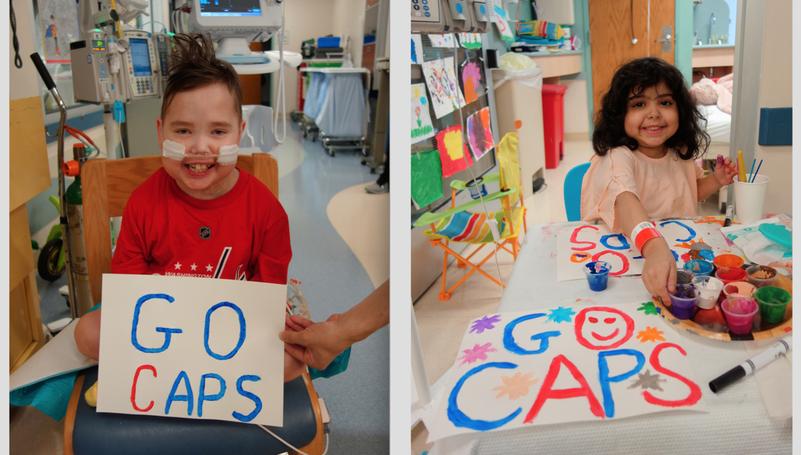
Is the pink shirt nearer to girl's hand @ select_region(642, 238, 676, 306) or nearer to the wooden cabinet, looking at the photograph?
girl's hand @ select_region(642, 238, 676, 306)

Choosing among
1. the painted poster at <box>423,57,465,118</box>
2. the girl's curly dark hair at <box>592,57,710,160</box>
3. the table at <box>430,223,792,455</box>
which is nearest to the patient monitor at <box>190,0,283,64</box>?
the painted poster at <box>423,57,465,118</box>

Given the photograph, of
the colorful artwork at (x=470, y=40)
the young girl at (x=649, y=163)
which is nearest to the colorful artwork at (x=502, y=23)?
the colorful artwork at (x=470, y=40)


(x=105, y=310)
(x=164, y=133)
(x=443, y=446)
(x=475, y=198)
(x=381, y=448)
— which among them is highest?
(x=164, y=133)

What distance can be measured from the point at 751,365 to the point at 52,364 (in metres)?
0.88

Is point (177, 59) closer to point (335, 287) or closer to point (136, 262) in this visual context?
point (136, 262)

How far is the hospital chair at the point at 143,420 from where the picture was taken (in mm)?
895

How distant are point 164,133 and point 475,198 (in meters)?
0.41

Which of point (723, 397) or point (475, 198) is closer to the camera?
point (723, 397)

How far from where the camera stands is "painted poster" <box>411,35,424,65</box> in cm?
88

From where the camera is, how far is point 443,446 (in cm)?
71

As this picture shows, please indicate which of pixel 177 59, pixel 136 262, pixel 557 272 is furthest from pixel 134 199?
pixel 557 272

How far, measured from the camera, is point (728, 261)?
0.85 metres

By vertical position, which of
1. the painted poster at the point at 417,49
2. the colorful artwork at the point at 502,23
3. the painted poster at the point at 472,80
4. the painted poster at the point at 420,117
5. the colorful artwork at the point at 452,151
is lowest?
the colorful artwork at the point at 452,151

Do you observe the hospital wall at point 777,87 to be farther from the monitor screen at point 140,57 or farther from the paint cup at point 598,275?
the monitor screen at point 140,57
